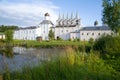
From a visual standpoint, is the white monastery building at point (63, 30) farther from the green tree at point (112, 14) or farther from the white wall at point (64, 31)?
the green tree at point (112, 14)

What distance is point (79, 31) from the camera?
96125mm

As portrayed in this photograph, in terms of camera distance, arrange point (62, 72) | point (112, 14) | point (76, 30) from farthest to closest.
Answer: point (76, 30)
point (112, 14)
point (62, 72)

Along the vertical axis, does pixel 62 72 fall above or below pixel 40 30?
below

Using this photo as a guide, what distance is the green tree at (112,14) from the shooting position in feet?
139

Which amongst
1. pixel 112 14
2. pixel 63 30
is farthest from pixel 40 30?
pixel 112 14

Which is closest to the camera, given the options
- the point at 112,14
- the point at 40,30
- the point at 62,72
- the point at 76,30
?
the point at 62,72

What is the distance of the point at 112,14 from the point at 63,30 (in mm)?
61913

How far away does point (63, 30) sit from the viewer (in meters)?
104

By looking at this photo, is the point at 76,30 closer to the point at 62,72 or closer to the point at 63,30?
the point at 63,30

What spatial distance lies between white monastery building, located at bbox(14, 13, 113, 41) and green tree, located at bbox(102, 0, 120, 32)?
4649 centimetres

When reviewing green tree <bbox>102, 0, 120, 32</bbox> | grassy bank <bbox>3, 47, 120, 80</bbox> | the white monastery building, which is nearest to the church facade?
the white monastery building

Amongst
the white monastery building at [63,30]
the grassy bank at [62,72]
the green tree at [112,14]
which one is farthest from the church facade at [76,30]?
the grassy bank at [62,72]

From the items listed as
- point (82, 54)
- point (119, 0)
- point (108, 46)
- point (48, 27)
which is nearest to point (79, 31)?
point (48, 27)

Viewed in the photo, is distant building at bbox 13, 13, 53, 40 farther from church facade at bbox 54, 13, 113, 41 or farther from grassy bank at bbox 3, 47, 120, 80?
grassy bank at bbox 3, 47, 120, 80
